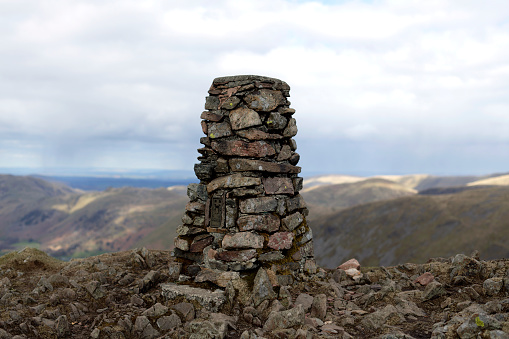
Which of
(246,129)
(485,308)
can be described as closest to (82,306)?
(246,129)

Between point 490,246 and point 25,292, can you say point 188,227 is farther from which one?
point 490,246

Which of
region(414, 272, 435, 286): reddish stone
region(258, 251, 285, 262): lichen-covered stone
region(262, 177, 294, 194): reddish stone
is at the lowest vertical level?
region(414, 272, 435, 286): reddish stone

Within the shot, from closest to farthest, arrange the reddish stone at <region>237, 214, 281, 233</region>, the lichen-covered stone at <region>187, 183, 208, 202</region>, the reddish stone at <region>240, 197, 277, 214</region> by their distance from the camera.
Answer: the reddish stone at <region>237, 214, 281, 233</region> < the reddish stone at <region>240, 197, 277, 214</region> < the lichen-covered stone at <region>187, 183, 208, 202</region>

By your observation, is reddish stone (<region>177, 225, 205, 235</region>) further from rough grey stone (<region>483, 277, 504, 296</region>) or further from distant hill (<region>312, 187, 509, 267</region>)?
distant hill (<region>312, 187, 509, 267</region>)

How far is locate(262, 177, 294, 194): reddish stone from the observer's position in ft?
37.4

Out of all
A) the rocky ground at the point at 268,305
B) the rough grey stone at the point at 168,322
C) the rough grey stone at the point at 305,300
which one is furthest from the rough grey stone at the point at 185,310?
the rough grey stone at the point at 305,300

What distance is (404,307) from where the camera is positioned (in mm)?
9609

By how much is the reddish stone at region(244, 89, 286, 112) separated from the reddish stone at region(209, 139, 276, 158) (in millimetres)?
1184

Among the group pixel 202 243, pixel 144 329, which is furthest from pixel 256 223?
pixel 144 329

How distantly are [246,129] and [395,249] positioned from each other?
135577 millimetres

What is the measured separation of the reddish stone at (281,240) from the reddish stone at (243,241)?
0.40 metres

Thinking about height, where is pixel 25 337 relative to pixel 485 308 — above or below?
below

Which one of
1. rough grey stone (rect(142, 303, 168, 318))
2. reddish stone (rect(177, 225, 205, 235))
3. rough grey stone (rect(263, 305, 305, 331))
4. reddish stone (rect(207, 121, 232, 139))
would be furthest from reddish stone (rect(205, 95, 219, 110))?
rough grey stone (rect(263, 305, 305, 331))

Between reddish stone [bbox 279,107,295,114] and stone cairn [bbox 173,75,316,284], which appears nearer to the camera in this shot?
stone cairn [bbox 173,75,316,284]
